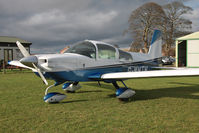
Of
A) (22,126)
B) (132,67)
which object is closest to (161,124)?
(22,126)

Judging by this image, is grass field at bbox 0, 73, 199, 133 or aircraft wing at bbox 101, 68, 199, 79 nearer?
grass field at bbox 0, 73, 199, 133

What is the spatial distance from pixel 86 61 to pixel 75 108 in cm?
171

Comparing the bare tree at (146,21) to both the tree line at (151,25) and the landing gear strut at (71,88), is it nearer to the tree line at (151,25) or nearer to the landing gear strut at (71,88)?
the tree line at (151,25)

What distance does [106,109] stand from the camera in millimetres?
4613

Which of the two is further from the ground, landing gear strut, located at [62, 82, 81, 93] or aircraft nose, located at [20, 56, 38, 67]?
aircraft nose, located at [20, 56, 38, 67]

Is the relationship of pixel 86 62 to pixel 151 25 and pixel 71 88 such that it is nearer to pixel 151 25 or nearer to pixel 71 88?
pixel 71 88

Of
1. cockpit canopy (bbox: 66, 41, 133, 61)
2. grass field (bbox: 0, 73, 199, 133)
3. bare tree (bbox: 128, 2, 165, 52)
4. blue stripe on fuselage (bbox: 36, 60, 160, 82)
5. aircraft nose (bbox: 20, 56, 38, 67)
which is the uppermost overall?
bare tree (bbox: 128, 2, 165, 52)

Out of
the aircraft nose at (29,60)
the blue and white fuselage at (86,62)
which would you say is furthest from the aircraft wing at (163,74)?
→ the aircraft nose at (29,60)

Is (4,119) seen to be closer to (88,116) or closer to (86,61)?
(88,116)

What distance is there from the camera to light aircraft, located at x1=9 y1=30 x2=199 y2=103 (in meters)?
4.86

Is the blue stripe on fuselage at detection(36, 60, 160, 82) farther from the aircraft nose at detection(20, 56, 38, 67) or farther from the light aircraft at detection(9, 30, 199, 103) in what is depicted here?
the aircraft nose at detection(20, 56, 38, 67)

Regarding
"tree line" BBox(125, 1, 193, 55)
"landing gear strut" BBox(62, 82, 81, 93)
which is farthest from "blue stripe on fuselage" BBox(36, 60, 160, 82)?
"tree line" BBox(125, 1, 193, 55)

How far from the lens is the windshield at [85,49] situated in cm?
588

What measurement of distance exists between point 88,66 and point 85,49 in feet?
2.15
